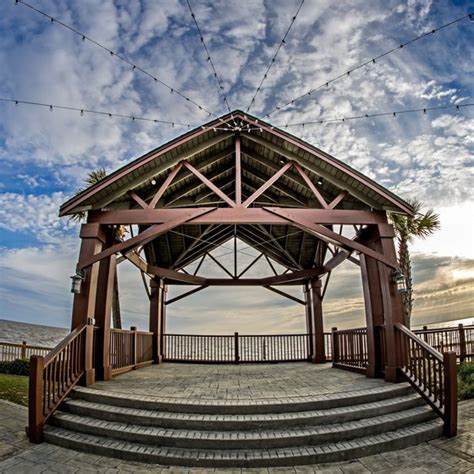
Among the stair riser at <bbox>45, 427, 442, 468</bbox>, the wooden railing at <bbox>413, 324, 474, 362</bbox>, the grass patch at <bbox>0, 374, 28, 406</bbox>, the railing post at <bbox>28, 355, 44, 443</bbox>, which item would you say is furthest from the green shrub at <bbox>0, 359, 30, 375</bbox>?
the wooden railing at <bbox>413, 324, 474, 362</bbox>

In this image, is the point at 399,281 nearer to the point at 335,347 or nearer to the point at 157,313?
the point at 335,347

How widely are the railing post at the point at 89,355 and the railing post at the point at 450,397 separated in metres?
5.73

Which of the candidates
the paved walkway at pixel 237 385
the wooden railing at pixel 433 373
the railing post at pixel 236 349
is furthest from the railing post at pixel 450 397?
the railing post at pixel 236 349

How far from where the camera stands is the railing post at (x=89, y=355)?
6559mm

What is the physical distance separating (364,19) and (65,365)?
803cm

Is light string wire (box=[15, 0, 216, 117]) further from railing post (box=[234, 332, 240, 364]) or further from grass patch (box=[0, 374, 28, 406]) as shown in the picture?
railing post (box=[234, 332, 240, 364])

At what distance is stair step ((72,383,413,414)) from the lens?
206 inches

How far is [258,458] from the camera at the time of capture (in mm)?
4371

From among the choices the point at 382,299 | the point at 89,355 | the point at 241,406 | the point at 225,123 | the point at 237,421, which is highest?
the point at 225,123

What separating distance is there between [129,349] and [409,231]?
35.4 ft

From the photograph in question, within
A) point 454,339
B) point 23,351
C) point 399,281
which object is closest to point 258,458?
point 399,281

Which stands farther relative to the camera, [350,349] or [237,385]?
[350,349]

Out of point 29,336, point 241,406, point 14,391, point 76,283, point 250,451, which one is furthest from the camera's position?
point 29,336

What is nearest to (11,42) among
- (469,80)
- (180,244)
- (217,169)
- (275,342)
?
(217,169)
